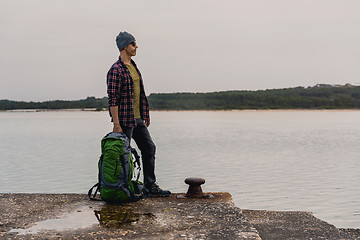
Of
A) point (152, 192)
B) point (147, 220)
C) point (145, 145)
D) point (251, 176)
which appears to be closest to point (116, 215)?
point (147, 220)

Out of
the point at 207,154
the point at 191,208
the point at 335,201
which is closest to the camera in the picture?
the point at 191,208

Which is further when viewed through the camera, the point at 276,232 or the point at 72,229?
the point at 276,232

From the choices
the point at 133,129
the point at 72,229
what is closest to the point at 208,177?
the point at 133,129

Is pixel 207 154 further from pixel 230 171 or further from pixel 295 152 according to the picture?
pixel 230 171

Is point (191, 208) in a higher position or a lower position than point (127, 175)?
lower

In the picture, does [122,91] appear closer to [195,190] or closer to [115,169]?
[115,169]

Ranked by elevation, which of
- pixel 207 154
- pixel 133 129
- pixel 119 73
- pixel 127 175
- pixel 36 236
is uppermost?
pixel 119 73

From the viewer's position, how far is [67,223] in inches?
188

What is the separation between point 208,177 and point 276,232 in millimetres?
12085

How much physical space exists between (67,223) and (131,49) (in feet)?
7.98

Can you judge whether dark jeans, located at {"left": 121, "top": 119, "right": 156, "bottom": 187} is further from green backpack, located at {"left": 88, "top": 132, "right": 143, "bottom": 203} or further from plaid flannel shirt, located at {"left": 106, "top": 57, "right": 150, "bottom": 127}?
green backpack, located at {"left": 88, "top": 132, "right": 143, "bottom": 203}

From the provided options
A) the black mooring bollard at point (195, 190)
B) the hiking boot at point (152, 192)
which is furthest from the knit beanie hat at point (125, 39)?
the black mooring bollard at point (195, 190)

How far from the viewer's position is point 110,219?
4863 millimetres

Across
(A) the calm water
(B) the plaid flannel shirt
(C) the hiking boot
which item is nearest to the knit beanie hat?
(B) the plaid flannel shirt
